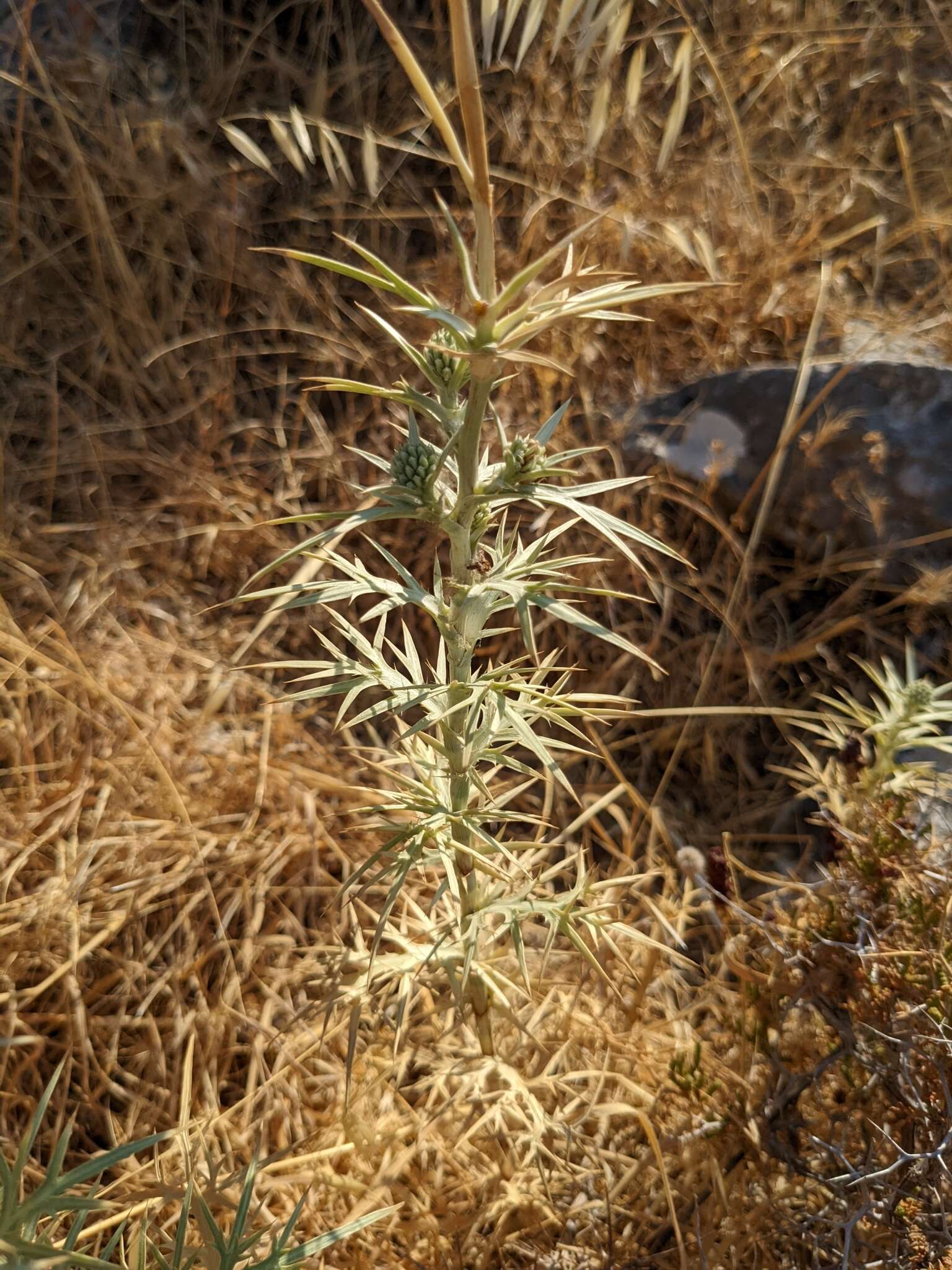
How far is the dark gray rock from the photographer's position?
1.89 m

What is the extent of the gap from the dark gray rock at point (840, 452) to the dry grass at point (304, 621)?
0.08 meters

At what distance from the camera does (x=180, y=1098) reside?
56.5 inches

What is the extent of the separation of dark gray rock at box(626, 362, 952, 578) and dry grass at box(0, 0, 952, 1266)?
0.27ft

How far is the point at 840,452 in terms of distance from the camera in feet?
6.40

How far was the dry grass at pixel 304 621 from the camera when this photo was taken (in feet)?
4.40

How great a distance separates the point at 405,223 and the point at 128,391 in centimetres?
81

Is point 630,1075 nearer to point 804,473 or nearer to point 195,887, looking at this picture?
point 195,887

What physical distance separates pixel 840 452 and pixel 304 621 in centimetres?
118

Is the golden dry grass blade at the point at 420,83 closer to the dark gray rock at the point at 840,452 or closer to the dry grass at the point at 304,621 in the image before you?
the dry grass at the point at 304,621

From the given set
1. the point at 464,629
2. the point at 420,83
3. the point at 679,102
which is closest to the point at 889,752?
the point at 464,629

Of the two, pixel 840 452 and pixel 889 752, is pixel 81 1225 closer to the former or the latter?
pixel 889 752

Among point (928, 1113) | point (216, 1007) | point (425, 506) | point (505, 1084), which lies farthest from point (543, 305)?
point (216, 1007)

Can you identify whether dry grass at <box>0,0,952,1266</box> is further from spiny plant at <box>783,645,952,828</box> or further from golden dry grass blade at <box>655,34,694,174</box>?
spiny plant at <box>783,645,952,828</box>

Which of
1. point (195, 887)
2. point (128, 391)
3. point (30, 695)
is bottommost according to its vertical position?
point (195, 887)
